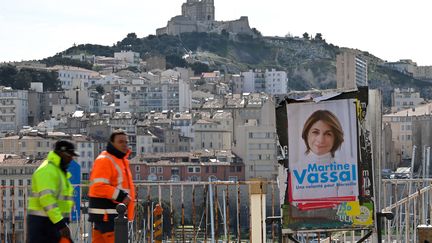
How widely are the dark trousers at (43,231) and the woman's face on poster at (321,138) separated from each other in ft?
5.96

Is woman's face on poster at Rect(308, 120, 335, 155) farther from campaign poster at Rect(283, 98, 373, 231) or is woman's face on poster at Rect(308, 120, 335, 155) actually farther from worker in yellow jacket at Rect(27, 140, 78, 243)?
worker in yellow jacket at Rect(27, 140, 78, 243)

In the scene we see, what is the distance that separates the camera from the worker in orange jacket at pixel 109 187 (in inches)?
291

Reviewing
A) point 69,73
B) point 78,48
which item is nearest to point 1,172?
point 69,73

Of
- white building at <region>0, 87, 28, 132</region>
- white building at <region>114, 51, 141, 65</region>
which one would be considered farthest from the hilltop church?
white building at <region>0, 87, 28, 132</region>

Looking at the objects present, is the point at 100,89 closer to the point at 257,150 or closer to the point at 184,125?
the point at 184,125

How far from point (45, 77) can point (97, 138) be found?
32.5m

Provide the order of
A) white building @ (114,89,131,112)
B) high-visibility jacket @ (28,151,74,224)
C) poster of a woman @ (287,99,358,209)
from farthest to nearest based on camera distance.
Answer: white building @ (114,89,131,112) < poster of a woman @ (287,99,358,209) < high-visibility jacket @ (28,151,74,224)

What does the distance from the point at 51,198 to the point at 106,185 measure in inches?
21.1

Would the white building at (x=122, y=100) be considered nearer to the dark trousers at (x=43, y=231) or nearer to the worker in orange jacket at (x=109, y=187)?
the worker in orange jacket at (x=109, y=187)

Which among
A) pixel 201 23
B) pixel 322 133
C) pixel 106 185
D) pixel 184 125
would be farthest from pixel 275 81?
pixel 106 185

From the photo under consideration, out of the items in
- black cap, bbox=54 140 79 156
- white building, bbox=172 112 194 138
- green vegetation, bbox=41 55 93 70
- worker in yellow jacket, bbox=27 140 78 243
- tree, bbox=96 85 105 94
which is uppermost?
green vegetation, bbox=41 55 93 70

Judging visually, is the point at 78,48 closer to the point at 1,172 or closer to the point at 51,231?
the point at 1,172

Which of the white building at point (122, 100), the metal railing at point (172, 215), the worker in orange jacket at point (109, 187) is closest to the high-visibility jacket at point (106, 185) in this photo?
the worker in orange jacket at point (109, 187)

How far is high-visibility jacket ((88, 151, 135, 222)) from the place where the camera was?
7.38 metres
